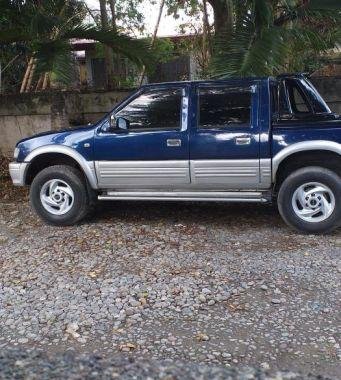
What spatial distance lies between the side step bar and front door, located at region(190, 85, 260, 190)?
0.08 metres

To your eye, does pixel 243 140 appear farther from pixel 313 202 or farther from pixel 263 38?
pixel 263 38

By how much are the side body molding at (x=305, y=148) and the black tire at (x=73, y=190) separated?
2423 mm

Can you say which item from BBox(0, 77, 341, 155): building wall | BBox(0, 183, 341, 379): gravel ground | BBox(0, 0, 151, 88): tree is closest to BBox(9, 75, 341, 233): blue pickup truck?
BBox(0, 183, 341, 379): gravel ground

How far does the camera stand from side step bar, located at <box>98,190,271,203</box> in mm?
6109

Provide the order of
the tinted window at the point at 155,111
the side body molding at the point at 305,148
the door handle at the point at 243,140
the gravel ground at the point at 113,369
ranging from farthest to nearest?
the tinted window at the point at 155,111
the door handle at the point at 243,140
the side body molding at the point at 305,148
the gravel ground at the point at 113,369

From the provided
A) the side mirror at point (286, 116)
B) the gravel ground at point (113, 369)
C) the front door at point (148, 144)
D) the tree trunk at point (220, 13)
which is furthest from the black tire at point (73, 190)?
the tree trunk at point (220, 13)

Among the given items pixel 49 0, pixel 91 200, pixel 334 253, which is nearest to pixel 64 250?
pixel 91 200

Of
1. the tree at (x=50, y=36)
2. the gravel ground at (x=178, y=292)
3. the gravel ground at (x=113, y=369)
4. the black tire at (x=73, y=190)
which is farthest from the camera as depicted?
the tree at (x=50, y=36)

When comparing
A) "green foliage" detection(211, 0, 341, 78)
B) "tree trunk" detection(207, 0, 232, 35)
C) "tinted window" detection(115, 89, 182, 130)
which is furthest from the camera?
"tree trunk" detection(207, 0, 232, 35)

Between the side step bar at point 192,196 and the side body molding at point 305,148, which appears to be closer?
the side body molding at point 305,148

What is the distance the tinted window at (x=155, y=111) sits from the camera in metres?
6.31

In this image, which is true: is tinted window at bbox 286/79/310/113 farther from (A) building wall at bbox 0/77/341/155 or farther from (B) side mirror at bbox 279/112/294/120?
(A) building wall at bbox 0/77/341/155

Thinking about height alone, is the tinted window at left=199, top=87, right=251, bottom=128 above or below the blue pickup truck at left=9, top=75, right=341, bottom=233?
above

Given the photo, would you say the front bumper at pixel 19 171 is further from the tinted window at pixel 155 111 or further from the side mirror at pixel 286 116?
the side mirror at pixel 286 116
